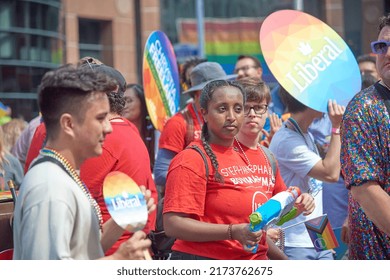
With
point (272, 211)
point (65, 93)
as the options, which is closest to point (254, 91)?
point (272, 211)

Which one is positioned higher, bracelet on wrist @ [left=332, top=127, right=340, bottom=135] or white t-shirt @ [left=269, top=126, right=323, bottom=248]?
bracelet on wrist @ [left=332, top=127, right=340, bottom=135]

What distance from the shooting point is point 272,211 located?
3688 millimetres

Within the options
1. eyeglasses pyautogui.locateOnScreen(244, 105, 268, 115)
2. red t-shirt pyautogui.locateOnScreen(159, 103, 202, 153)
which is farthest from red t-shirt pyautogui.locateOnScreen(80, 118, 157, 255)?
red t-shirt pyautogui.locateOnScreen(159, 103, 202, 153)

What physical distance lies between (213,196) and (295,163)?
1230 mm

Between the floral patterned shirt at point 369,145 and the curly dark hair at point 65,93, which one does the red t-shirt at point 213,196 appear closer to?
the floral patterned shirt at point 369,145

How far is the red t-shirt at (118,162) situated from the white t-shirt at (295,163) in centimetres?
110

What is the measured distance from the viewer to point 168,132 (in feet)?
20.2

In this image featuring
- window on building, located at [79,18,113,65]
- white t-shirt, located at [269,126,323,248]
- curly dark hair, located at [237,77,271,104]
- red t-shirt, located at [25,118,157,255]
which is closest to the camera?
red t-shirt, located at [25,118,157,255]

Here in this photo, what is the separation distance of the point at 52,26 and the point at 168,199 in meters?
24.0

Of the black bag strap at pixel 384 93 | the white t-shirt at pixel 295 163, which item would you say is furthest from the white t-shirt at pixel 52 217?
the white t-shirt at pixel 295 163

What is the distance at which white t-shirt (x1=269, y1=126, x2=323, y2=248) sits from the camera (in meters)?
5.07

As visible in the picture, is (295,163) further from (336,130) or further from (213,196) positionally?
(213,196)

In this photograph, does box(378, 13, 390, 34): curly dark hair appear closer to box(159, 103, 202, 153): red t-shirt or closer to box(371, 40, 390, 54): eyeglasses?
box(371, 40, 390, 54): eyeglasses
